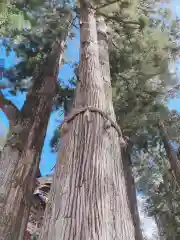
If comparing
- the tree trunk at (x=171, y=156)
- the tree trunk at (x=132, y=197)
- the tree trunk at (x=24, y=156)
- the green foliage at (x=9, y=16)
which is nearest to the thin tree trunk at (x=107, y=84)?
the tree trunk at (x=132, y=197)

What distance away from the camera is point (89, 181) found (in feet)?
6.66

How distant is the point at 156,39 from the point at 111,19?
171cm

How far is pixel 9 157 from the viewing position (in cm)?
552

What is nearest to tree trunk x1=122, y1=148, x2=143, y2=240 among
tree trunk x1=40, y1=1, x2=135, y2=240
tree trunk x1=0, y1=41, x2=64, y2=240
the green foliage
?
tree trunk x1=0, y1=41, x2=64, y2=240

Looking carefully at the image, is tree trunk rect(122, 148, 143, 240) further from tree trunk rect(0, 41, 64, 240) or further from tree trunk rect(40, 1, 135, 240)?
tree trunk rect(40, 1, 135, 240)

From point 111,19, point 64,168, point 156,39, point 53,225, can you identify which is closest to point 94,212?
point 53,225

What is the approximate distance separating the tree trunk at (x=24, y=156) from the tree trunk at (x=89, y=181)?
8.51ft

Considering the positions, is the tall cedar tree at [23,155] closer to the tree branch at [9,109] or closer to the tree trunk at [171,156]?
the tree branch at [9,109]

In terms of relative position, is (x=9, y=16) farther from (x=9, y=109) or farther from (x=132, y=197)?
(x=132, y=197)

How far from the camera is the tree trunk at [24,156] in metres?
4.77

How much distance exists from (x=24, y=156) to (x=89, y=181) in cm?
385

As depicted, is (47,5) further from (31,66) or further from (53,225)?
→ (53,225)

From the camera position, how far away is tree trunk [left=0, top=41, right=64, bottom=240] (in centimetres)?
477

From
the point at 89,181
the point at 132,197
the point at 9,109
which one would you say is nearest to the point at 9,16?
the point at 9,109
